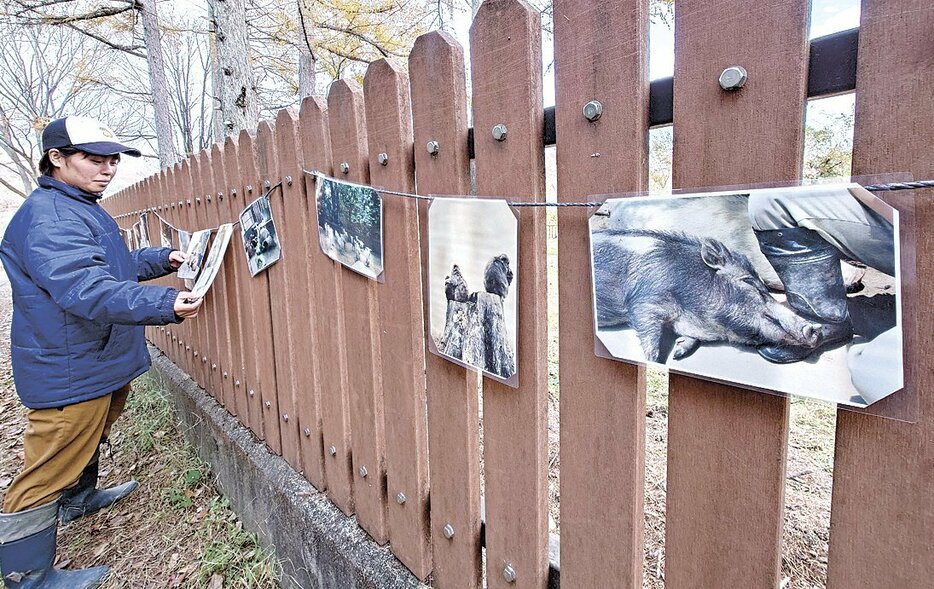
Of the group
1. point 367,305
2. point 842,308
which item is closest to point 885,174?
point 842,308

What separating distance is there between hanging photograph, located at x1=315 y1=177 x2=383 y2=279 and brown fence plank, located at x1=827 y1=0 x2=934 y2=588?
3.42 feet

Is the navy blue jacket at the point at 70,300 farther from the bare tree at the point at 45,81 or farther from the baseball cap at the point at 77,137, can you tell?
the bare tree at the point at 45,81

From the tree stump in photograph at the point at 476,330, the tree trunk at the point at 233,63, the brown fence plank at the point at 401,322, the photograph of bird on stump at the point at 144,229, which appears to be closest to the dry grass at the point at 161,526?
the brown fence plank at the point at 401,322

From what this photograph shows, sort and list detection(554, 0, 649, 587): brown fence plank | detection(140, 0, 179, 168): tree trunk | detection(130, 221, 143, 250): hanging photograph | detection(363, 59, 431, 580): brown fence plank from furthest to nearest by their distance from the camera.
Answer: detection(140, 0, 179, 168): tree trunk < detection(130, 221, 143, 250): hanging photograph < detection(363, 59, 431, 580): brown fence plank < detection(554, 0, 649, 587): brown fence plank

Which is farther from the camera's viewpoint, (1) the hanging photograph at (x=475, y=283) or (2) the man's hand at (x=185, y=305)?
(2) the man's hand at (x=185, y=305)

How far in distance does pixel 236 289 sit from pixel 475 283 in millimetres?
1802

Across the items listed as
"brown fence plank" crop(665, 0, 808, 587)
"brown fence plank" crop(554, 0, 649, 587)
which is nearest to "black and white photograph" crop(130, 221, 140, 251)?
"brown fence plank" crop(554, 0, 649, 587)

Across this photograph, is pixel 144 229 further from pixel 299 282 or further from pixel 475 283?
pixel 475 283

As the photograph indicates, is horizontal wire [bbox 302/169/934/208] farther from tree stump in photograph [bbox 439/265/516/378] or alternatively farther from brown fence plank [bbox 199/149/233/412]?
brown fence plank [bbox 199/149/233/412]

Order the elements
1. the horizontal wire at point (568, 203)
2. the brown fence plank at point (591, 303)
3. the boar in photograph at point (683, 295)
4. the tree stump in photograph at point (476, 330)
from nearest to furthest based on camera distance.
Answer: the horizontal wire at point (568, 203) → the boar in photograph at point (683, 295) → the brown fence plank at point (591, 303) → the tree stump in photograph at point (476, 330)

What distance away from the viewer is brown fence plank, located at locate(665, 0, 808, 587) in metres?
0.61

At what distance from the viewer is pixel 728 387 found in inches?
27.7

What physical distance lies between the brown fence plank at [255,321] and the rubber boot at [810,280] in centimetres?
194

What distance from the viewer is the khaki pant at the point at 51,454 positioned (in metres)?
1.98
